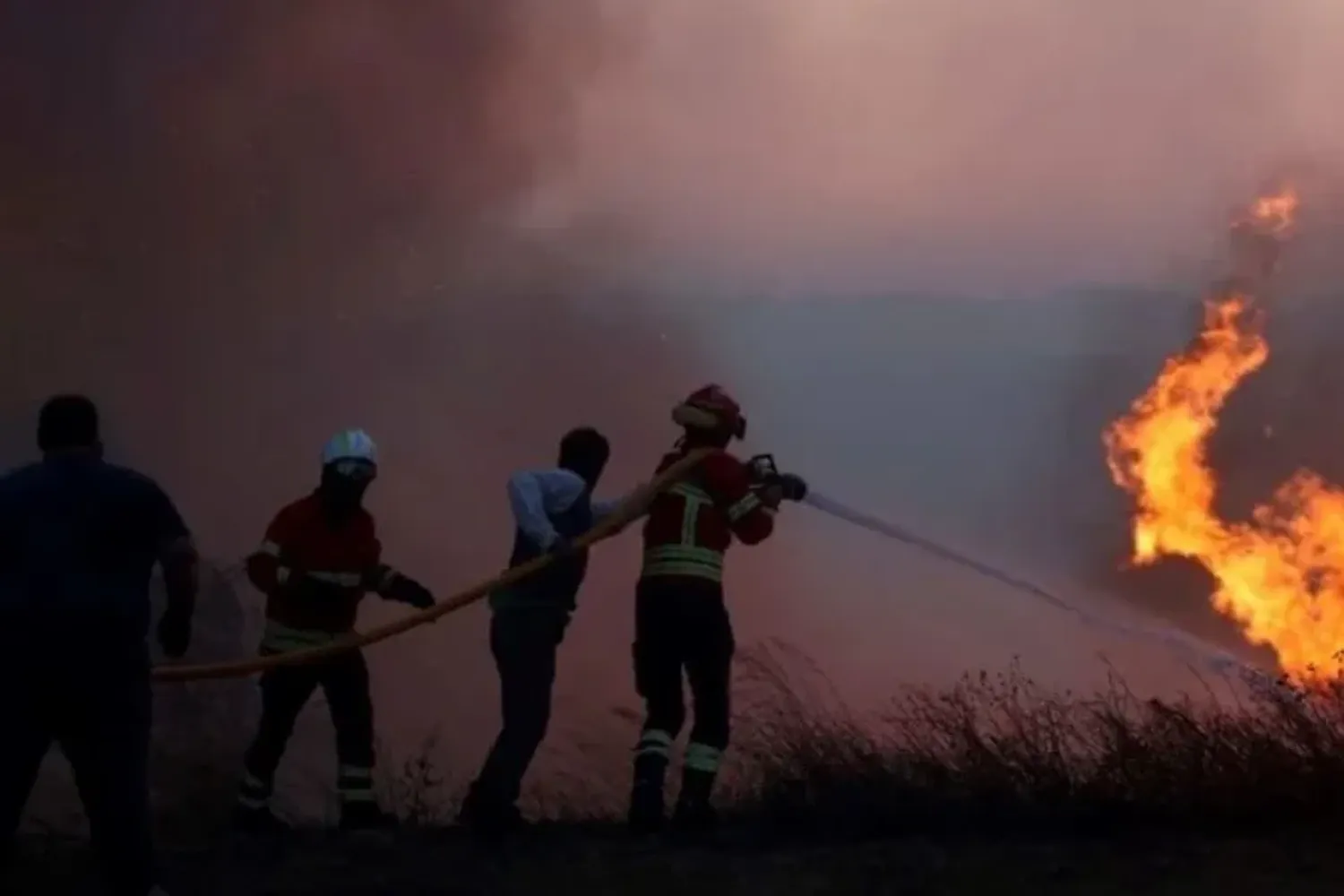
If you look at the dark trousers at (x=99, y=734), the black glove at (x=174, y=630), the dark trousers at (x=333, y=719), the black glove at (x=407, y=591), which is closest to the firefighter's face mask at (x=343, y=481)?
the black glove at (x=407, y=591)

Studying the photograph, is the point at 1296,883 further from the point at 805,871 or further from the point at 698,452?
the point at 698,452

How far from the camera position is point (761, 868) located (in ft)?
21.6

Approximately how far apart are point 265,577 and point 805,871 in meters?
2.86

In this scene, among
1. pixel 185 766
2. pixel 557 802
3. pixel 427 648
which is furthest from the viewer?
pixel 427 648

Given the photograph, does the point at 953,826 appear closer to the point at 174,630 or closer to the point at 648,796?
the point at 648,796

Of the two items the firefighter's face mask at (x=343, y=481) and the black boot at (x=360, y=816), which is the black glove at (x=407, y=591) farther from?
the black boot at (x=360, y=816)

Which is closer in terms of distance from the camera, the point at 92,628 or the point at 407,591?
the point at 92,628

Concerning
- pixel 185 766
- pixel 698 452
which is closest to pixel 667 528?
pixel 698 452

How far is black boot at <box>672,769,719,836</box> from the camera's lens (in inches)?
296

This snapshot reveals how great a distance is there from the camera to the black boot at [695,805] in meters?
7.51

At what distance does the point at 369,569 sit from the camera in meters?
7.89

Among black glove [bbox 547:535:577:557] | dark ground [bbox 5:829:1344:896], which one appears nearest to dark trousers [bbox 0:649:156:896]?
dark ground [bbox 5:829:1344:896]

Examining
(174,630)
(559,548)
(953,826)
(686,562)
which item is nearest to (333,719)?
(559,548)

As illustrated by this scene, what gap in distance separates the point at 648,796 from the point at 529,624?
0.97 m
